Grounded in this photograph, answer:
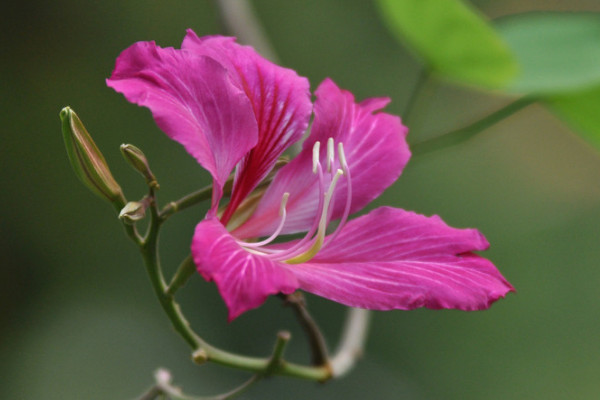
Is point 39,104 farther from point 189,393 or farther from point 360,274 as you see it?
point 360,274

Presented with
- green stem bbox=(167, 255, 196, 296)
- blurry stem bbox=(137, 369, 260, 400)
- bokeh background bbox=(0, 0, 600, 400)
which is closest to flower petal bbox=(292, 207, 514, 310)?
green stem bbox=(167, 255, 196, 296)

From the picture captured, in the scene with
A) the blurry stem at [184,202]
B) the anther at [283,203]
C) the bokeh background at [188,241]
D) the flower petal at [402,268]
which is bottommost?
the bokeh background at [188,241]

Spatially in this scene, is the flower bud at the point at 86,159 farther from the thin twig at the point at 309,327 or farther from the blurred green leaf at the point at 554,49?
the blurred green leaf at the point at 554,49

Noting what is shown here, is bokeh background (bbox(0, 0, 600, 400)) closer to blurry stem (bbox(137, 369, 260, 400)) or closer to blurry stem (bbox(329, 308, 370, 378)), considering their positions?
blurry stem (bbox(329, 308, 370, 378))

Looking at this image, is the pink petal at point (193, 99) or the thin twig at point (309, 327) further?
the thin twig at point (309, 327)

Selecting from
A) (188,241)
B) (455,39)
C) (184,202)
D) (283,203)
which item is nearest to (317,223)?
(283,203)

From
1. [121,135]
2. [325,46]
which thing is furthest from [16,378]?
[325,46]

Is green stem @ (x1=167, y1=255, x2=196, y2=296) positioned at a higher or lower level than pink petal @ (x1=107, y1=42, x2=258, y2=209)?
lower

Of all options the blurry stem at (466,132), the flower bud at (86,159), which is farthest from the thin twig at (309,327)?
the blurry stem at (466,132)

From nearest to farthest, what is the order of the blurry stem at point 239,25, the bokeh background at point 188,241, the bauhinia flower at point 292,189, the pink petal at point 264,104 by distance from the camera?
the bauhinia flower at point 292,189 < the pink petal at point 264,104 < the blurry stem at point 239,25 < the bokeh background at point 188,241
